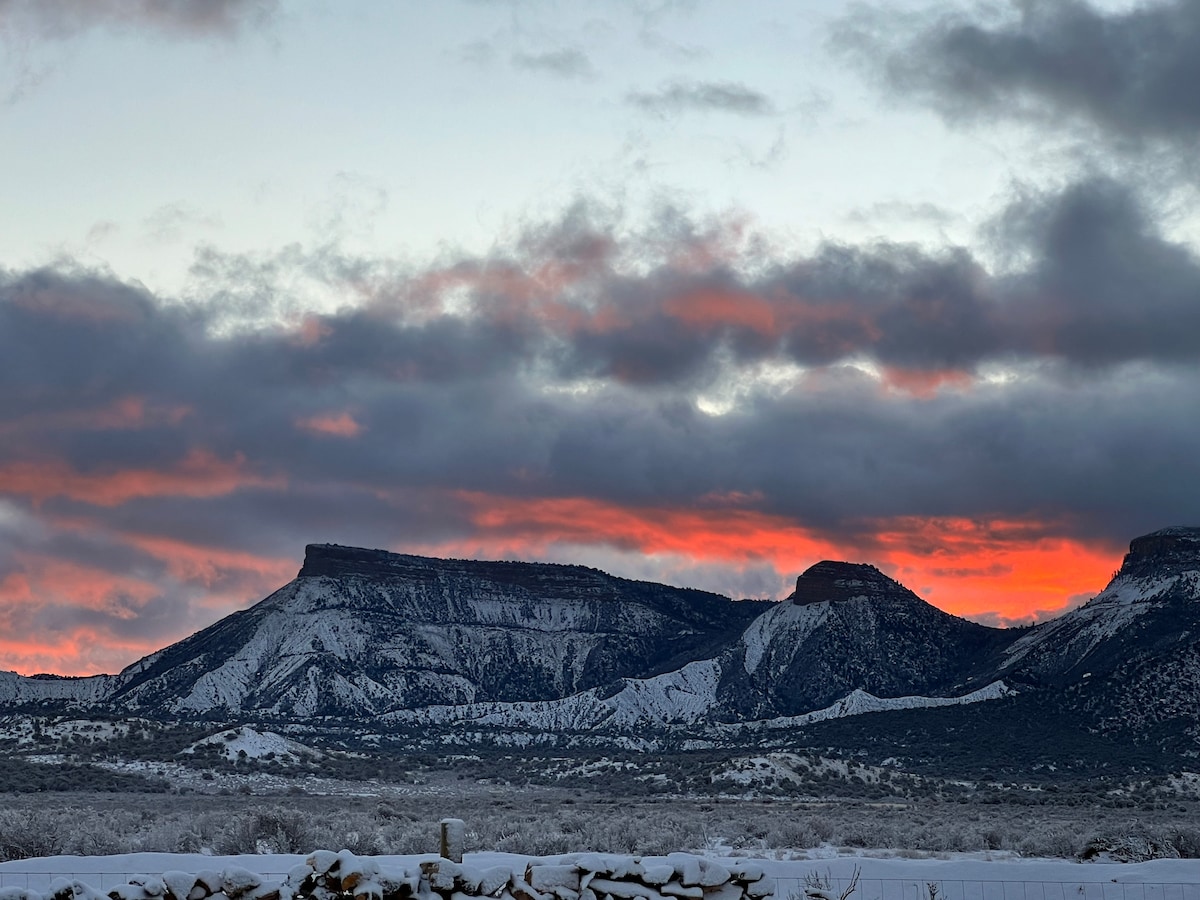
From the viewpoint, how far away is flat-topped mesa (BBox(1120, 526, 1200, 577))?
415 feet

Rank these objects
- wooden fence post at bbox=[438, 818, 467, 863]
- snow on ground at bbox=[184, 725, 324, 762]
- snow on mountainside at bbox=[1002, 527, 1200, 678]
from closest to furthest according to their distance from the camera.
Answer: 1. wooden fence post at bbox=[438, 818, 467, 863]
2. snow on ground at bbox=[184, 725, 324, 762]
3. snow on mountainside at bbox=[1002, 527, 1200, 678]

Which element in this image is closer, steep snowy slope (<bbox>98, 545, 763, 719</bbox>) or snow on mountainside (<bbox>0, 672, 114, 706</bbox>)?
steep snowy slope (<bbox>98, 545, 763, 719</bbox>)

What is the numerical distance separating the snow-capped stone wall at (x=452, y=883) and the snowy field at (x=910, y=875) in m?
6.56

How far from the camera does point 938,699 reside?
116 meters

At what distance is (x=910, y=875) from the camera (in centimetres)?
2508

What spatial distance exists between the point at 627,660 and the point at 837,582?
Answer: 22590 millimetres

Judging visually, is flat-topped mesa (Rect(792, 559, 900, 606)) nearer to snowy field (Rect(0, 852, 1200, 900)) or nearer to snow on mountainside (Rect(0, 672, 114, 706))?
snow on mountainside (Rect(0, 672, 114, 706))

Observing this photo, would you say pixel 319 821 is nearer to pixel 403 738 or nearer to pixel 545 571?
pixel 403 738

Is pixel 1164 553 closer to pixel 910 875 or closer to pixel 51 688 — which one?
pixel 51 688

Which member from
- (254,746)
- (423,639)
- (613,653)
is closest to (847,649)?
(613,653)

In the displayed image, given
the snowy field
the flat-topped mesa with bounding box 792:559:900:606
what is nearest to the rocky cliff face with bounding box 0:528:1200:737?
the flat-topped mesa with bounding box 792:559:900:606

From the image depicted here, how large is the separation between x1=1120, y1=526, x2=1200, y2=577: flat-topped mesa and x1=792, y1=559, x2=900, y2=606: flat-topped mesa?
23.3 m

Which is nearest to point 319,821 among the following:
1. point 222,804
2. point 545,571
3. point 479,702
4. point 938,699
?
point 222,804

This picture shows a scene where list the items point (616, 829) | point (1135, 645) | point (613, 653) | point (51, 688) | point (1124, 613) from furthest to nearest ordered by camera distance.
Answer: point (613, 653) → point (51, 688) → point (1124, 613) → point (1135, 645) → point (616, 829)
